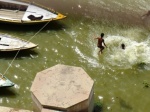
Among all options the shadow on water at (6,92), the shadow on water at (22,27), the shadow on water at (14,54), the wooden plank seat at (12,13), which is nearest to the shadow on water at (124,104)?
the shadow on water at (6,92)

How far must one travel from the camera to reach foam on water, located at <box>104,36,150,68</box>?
14.4 m

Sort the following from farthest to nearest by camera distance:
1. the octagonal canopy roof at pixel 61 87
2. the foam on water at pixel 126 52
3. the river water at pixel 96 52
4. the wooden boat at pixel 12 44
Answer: the foam on water at pixel 126 52, the wooden boat at pixel 12 44, the river water at pixel 96 52, the octagonal canopy roof at pixel 61 87

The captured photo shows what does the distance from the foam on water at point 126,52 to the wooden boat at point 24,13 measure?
300 cm

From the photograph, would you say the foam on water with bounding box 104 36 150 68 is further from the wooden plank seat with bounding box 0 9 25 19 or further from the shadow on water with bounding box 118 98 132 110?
the wooden plank seat with bounding box 0 9 25 19

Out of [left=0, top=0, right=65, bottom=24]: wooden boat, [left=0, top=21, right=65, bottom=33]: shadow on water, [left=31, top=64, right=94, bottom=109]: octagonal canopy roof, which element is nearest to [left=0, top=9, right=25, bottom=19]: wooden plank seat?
[left=0, top=0, right=65, bottom=24]: wooden boat

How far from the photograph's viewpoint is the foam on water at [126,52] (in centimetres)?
1443

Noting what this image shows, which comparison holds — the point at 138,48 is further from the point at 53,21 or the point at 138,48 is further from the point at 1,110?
the point at 1,110

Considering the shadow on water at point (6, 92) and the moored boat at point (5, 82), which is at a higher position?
the moored boat at point (5, 82)

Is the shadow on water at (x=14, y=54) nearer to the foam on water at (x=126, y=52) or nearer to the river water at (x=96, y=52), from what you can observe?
the river water at (x=96, y=52)

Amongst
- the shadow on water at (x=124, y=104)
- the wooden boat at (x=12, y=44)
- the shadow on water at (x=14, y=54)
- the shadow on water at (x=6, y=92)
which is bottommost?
the shadow on water at (x=6, y=92)

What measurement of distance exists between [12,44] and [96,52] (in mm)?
3919

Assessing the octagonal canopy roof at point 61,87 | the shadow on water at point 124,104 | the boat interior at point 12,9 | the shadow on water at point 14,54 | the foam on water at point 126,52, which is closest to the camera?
the octagonal canopy roof at point 61,87

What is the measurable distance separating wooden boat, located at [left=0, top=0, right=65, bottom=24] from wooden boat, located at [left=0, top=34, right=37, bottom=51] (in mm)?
1281

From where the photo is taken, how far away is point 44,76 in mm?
10117
